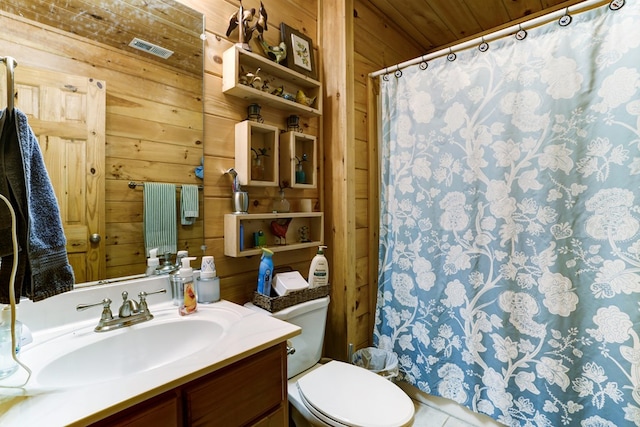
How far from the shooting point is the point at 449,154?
4.99 ft

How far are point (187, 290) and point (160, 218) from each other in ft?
0.95

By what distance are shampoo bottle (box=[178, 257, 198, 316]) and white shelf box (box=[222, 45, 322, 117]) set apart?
2.41 feet

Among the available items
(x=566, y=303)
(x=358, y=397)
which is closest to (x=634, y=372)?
(x=566, y=303)

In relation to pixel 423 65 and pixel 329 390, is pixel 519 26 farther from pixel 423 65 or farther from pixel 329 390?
pixel 329 390

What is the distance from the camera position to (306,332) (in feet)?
4.43

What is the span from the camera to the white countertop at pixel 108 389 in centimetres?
55

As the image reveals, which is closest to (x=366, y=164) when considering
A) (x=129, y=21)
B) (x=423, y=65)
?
(x=423, y=65)

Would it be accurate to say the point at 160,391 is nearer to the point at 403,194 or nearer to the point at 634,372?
the point at 403,194

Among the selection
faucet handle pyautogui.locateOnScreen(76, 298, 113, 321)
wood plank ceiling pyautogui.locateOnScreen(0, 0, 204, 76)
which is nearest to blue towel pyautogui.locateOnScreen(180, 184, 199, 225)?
faucet handle pyautogui.locateOnScreen(76, 298, 113, 321)

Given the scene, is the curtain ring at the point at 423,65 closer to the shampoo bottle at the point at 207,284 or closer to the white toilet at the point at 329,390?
the white toilet at the point at 329,390

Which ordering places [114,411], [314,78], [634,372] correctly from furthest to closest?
1. [314,78]
2. [634,372]
3. [114,411]

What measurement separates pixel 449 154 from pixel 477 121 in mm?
188

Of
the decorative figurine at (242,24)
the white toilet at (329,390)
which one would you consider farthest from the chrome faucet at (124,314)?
the decorative figurine at (242,24)

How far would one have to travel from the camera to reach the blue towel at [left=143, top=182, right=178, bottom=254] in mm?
1106
